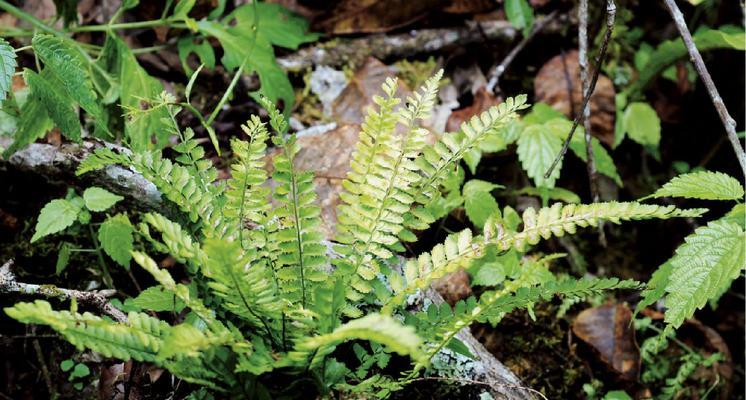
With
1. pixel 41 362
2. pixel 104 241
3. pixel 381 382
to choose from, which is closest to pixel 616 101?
pixel 381 382

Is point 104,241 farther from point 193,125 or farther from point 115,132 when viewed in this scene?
point 193,125

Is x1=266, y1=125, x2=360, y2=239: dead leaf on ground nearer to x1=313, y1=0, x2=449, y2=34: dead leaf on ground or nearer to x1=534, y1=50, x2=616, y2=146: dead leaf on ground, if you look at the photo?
x1=313, y1=0, x2=449, y2=34: dead leaf on ground

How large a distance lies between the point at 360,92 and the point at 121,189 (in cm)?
146

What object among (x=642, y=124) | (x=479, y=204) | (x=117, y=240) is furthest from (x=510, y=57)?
(x=117, y=240)

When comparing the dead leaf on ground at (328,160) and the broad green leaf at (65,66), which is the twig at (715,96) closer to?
the dead leaf on ground at (328,160)

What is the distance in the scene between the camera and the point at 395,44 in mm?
3439

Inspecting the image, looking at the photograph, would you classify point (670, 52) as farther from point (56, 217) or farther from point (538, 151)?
point (56, 217)

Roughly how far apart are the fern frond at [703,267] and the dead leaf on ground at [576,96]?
1437 mm

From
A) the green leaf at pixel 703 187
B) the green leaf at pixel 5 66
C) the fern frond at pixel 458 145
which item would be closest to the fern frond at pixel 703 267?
the green leaf at pixel 703 187

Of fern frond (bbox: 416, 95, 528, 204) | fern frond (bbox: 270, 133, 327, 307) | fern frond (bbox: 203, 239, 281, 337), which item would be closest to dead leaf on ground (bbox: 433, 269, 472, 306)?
fern frond (bbox: 416, 95, 528, 204)

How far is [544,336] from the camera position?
2701 mm

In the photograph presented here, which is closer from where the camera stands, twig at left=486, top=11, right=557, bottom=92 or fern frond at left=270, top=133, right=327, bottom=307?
fern frond at left=270, top=133, right=327, bottom=307

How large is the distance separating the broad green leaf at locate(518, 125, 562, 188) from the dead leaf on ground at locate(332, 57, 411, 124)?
69cm

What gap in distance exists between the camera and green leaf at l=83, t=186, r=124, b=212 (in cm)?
203
